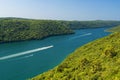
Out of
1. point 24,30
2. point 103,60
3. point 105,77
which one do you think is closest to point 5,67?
point 103,60

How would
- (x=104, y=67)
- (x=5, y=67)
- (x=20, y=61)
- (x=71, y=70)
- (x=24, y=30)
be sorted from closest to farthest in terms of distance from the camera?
(x=104, y=67)
(x=71, y=70)
(x=5, y=67)
(x=20, y=61)
(x=24, y=30)

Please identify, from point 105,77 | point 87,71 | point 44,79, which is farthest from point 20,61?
point 105,77

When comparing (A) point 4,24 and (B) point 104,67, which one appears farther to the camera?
(A) point 4,24

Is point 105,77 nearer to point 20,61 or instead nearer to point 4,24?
point 20,61

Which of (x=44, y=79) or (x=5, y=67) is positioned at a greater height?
(x=44, y=79)

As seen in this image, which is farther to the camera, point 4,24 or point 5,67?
point 4,24

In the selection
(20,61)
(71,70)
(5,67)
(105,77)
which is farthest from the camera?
(20,61)

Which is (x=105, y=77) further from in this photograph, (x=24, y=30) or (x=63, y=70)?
(x=24, y=30)

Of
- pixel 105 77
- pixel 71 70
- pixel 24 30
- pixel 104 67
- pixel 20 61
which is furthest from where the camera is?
pixel 24 30

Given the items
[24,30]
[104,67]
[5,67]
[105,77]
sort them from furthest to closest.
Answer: [24,30], [5,67], [104,67], [105,77]
